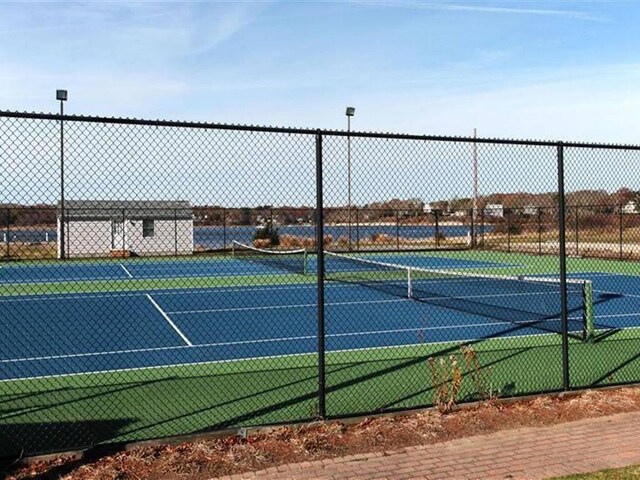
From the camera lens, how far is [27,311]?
16656 mm

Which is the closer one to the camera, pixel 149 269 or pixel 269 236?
pixel 269 236

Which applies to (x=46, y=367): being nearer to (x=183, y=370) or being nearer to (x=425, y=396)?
(x=183, y=370)

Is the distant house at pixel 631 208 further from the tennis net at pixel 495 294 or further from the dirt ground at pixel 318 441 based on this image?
the dirt ground at pixel 318 441

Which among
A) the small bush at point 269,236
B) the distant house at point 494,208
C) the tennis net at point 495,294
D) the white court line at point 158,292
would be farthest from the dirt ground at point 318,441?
the small bush at point 269,236

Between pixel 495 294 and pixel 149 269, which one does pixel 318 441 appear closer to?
pixel 495 294

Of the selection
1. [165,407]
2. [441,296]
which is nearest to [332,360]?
[165,407]

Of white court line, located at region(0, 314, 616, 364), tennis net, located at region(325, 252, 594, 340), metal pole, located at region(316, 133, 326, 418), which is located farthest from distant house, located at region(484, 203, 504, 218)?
metal pole, located at region(316, 133, 326, 418)

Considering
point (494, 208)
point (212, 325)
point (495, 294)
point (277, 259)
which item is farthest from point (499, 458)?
point (277, 259)

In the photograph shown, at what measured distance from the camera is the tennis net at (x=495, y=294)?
12556 mm

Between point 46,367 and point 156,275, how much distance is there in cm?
1693

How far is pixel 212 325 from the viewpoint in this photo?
14109 millimetres

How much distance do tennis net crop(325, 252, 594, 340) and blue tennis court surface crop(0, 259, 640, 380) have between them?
52cm

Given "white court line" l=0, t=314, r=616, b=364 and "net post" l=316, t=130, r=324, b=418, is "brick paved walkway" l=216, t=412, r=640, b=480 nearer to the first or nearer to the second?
"net post" l=316, t=130, r=324, b=418

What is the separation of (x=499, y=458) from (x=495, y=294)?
13341 mm
